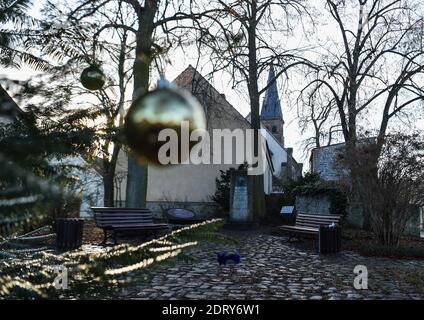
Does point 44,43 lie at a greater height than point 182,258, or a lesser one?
greater

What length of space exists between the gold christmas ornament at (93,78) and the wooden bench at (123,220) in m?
9.77

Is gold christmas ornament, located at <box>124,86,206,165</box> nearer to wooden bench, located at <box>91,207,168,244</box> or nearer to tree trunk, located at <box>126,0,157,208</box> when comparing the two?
tree trunk, located at <box>126,0,157,208</box>

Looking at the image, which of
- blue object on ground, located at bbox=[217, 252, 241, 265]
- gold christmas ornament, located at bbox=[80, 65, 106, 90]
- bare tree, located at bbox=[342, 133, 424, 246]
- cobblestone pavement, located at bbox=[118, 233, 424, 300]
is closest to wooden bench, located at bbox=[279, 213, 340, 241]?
bare tree, located at bbox=[342, 133, 424, 246]

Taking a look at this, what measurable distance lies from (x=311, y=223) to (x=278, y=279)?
20.3 feet

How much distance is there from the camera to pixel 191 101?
1.43m

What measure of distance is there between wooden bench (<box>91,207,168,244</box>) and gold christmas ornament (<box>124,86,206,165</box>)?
35.0 feet

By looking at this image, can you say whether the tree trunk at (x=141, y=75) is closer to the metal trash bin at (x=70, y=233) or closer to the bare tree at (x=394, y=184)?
the metal trash bin at (x=70, y=233)

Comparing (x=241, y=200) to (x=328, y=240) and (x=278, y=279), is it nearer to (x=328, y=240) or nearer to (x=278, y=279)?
(x=328, y=240)

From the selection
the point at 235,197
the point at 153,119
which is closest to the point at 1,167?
the point at 153,119

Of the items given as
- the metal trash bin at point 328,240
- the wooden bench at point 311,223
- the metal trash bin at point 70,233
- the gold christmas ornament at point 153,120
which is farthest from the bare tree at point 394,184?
the gold christmas ornament at point 153,120

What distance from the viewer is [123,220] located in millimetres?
12516

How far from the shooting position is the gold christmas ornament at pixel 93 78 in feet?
7.25

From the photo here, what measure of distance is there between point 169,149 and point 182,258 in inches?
12.5
